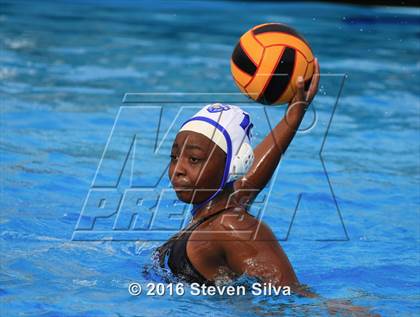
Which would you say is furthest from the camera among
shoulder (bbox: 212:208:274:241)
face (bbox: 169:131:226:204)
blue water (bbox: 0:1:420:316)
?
blue water (bbox: 0:1:420:316)

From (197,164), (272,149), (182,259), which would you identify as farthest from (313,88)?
(182,259)

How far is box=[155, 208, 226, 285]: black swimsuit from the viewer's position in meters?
4.42

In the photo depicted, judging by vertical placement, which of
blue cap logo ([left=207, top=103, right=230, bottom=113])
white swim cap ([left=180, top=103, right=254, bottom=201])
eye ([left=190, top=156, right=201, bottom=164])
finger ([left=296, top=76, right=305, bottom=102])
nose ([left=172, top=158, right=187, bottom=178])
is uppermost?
finger ([left=296, top=76, right=305, bottom=102])

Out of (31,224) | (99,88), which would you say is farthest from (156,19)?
(31,224)

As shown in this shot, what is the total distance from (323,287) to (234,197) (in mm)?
922

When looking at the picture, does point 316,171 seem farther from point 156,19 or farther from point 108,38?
point 156,19

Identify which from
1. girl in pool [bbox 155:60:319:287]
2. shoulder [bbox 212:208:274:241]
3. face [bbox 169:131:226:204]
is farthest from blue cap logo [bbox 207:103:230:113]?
shoulder [bbox 212:208:274:241]

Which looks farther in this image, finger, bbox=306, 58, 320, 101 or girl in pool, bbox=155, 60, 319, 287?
finger, bbox=306, 58, 320, 101

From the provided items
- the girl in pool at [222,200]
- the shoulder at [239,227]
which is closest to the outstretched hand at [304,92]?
the girl in pool at [222,200]

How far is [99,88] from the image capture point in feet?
32.4

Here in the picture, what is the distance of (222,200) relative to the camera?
14.5 ft

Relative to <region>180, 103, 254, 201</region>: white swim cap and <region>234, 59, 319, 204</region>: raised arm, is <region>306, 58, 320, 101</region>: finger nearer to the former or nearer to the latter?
<region>234, 59, 319, 204</region>: raised arm

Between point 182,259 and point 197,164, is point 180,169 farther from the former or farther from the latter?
point 182,259

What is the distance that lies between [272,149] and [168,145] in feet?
11.5
